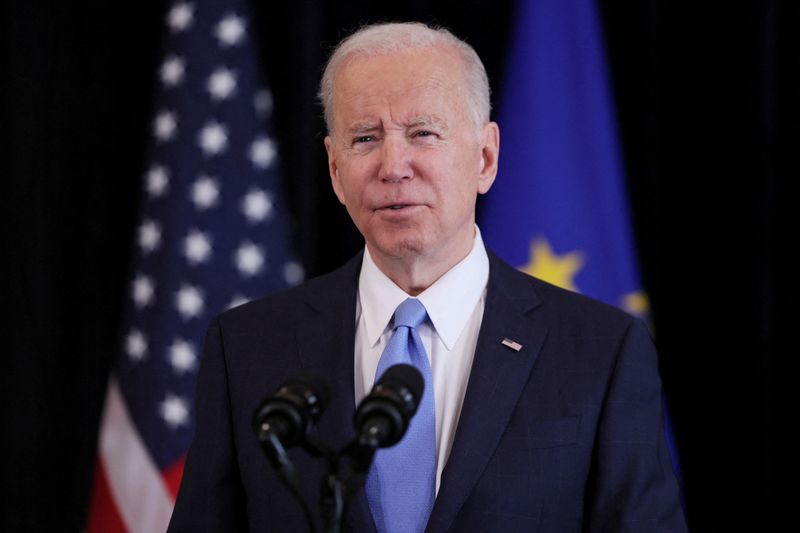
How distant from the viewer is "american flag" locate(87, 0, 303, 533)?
3084 mm

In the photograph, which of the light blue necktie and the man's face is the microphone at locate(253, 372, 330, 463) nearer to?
the light blue necktie

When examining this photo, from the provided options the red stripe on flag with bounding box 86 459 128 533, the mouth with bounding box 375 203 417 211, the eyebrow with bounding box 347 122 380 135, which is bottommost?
the red stripe on flag with bounding box 86 459 128 533

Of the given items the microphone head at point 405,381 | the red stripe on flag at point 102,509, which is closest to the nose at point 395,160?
the microphone head at point 405,381

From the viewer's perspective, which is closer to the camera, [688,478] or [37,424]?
[688,478]

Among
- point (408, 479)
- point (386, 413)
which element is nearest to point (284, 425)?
point (386, 413)

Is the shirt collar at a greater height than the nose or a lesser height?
lesser

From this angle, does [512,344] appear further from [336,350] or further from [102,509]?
[102,509]

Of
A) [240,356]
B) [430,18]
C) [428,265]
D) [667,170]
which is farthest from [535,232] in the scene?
[240,356]

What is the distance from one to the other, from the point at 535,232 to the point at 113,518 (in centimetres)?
163

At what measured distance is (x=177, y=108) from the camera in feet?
10.6

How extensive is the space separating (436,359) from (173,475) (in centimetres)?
145

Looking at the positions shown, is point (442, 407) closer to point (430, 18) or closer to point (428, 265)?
point (428, 265)

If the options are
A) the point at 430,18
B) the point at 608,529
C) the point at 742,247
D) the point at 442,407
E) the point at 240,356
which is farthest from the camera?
the point at 430,18

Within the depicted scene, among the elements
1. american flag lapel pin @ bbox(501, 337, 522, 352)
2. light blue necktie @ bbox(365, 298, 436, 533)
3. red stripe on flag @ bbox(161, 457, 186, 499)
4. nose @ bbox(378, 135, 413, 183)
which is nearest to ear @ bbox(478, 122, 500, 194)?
nose @ bbox(378, 135, 413, 183)
